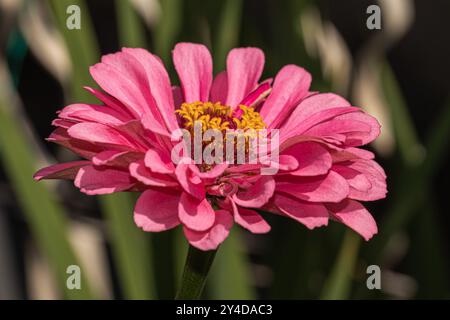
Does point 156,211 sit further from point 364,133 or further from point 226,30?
point 226,30

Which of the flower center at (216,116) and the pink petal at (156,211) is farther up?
the flower center at (216,116)

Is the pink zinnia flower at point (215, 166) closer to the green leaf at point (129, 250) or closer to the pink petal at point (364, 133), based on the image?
the pink petal at point (364, 133)

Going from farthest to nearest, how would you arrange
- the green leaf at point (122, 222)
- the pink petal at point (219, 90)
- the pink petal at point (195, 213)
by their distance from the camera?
the green leaf at point (122, 222), the pink petal at point (219, 90), the pink petal at point (195, 213)

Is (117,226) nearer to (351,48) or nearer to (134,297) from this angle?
(134,297)

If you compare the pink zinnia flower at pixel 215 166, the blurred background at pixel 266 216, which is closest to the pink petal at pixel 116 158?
the pink zinnia flower at pixel 215 166

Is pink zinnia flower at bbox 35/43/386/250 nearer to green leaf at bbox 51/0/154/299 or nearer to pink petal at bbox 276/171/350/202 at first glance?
pink petal at bbox 276/171/350/202

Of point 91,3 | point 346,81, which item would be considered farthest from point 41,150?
point 346,81

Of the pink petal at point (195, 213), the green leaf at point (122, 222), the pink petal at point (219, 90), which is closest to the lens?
the pink petal at point (195, 213)

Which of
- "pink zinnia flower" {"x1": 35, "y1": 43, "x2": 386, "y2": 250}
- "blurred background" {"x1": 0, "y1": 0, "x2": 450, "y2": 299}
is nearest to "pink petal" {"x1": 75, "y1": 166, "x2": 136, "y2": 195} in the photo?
"pink zinnia flower" {"x1": 35, "y1": 43, "x2": 386, "y2": 250}
